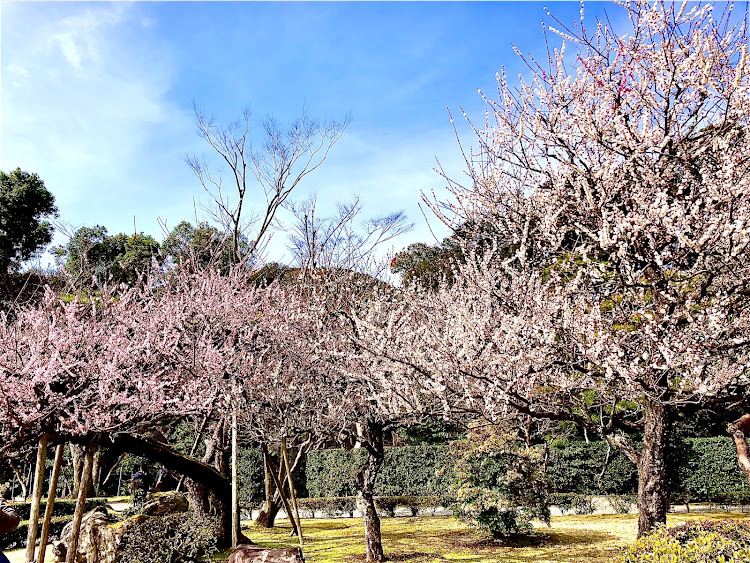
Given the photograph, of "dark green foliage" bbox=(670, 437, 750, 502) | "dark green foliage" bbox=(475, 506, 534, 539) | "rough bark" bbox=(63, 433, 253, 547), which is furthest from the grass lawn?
"dark green foliage" bbox=(670, 437, 750, 502)

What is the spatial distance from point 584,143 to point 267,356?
23.9ft

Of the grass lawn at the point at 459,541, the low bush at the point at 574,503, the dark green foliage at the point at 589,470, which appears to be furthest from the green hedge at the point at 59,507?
the dark green foliage at the point at 589,470

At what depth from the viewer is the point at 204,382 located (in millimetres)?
9398

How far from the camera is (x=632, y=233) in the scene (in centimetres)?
522

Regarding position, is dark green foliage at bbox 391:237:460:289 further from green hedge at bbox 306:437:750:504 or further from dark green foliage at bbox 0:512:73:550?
dark green foliage at bbox 0:512:73:550

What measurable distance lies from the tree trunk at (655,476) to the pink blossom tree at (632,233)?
0.5 inches

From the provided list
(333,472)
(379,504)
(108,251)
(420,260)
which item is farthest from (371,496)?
(108,251)

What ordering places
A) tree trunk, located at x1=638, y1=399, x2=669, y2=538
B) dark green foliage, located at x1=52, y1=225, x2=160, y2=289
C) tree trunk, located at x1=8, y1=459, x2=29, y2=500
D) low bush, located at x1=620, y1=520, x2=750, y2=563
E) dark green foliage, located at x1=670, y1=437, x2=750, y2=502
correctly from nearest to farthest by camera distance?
low bush, located at x1=620, y1=520, x2=750, y2=563, tree trunk, located at x1=638, y1=399, x2=669, y2=538, tree trunk, located at x1=8, y1=459, x2=29, y2=500, dark green foliage, located at x1=670, y1=437, x2=750, y2=502, dark green foliage, located at x1=52, y1=225, x2=160, y2=289

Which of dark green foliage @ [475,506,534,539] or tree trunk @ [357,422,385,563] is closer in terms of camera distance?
tree trunk @ [357,422,385,563]

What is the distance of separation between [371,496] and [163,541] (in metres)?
2.97

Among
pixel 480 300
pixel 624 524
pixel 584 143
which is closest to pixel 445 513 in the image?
pixel 624 524

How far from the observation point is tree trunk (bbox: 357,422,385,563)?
8805 mm

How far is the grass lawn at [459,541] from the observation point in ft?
29.9

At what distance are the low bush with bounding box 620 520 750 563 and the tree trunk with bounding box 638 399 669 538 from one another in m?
0.53
